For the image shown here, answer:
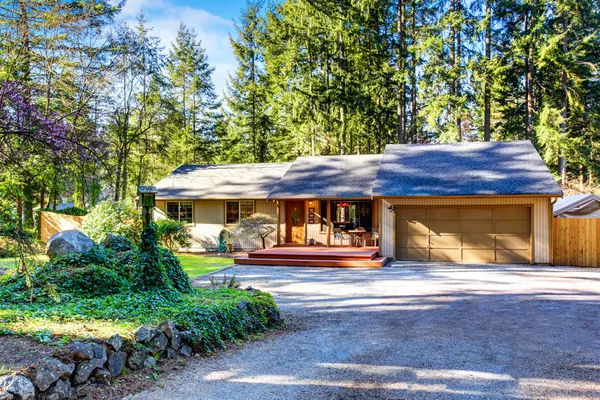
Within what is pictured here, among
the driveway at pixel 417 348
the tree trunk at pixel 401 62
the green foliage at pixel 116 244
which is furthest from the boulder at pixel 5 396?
the tree trunk at pixel 401 62

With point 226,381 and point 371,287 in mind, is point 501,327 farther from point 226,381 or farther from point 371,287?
point 226,381

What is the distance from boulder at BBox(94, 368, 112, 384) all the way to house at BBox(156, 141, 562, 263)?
1109 centimetres

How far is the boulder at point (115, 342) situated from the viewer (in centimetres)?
412

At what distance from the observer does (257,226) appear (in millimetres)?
17391

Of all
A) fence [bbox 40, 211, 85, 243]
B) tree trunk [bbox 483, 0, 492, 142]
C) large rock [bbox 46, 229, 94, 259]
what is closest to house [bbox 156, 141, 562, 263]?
fence [bbox 40, 211, 85, 243]

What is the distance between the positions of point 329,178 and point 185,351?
13.1 m

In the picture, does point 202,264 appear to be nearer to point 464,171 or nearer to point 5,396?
point 464,171

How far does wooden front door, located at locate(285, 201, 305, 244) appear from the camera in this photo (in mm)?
17688

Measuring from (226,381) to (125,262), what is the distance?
164 inches

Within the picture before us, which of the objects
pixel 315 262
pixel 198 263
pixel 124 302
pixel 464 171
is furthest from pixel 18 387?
pixel 464 171

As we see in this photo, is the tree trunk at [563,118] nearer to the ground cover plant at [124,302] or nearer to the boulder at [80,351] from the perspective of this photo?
the ground cover plant at [124,302]

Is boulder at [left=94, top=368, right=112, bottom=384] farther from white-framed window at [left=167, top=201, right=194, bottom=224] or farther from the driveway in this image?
white-framed window at [left=167, top=201, right=194, bottom=224]

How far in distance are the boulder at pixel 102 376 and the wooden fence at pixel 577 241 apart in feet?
45.6

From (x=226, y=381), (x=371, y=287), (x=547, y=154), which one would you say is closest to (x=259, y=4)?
(x=226, y=381)
